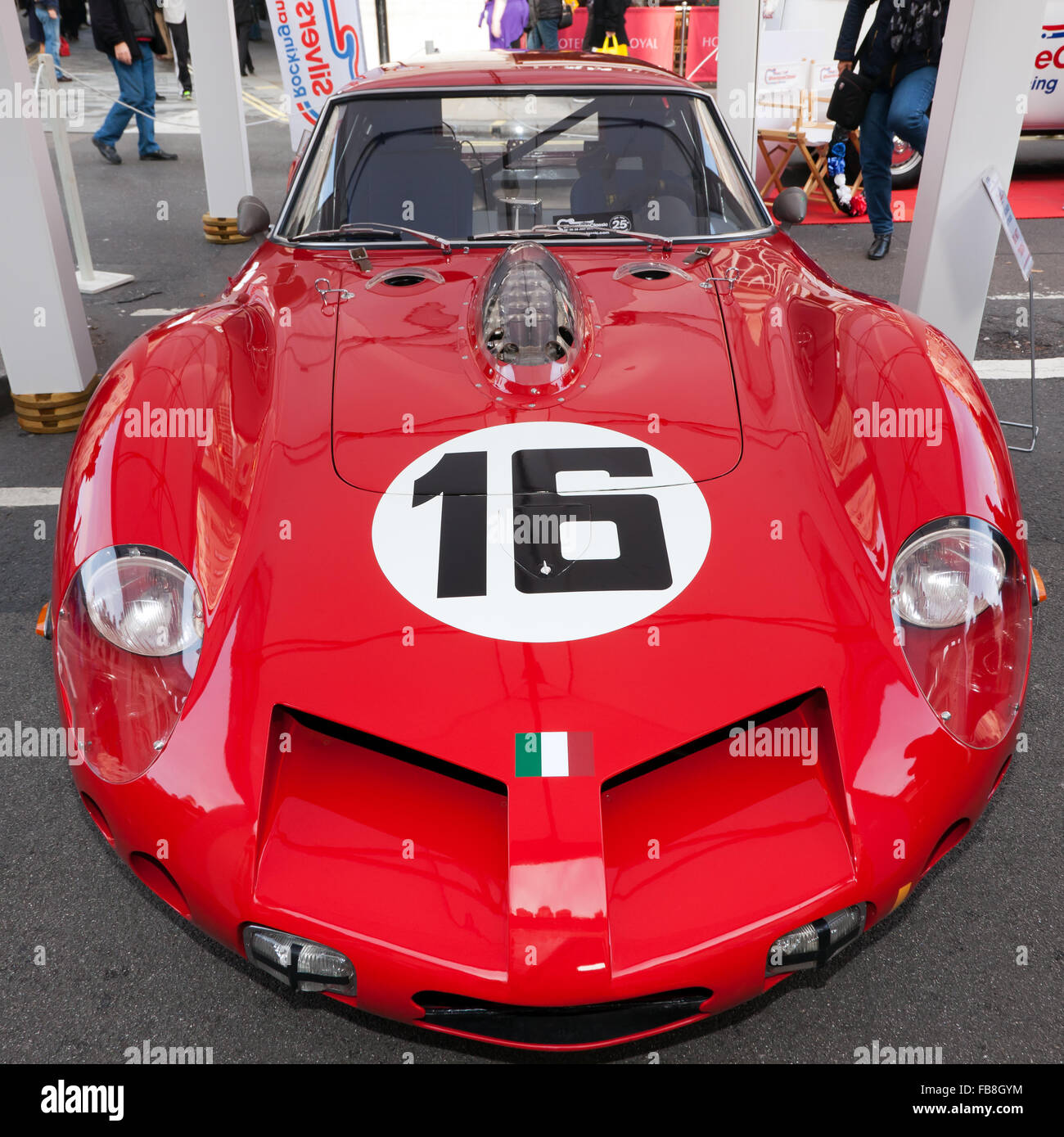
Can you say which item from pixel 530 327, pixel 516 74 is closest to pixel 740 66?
pixel 516 74

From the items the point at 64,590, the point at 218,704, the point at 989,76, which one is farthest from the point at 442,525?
the point at 989,76

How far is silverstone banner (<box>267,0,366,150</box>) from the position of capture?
6852 mm

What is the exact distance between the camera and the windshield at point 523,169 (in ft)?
8.62

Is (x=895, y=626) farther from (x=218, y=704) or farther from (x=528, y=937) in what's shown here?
(x=218, y=704)

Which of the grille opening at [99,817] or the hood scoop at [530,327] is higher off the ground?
the hood scoop at [530,327]

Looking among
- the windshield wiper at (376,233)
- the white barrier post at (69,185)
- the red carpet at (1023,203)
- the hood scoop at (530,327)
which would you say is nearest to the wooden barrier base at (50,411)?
the white barrier post at (69,185)

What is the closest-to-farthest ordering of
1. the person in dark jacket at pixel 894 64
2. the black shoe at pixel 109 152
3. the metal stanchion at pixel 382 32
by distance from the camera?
the person in dark jacket at pixel 894 64, the black shoe at pixel 109 152, the metal stanchion at pixel 382 32

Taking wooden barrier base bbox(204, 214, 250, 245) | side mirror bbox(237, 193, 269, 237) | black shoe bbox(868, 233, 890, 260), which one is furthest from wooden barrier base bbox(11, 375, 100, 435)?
black shoe bbox(868, 233, 890, 260)

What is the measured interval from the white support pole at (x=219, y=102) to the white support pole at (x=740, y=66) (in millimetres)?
3179

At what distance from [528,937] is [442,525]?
0.73 m

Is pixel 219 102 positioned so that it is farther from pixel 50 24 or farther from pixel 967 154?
pixel 50 24

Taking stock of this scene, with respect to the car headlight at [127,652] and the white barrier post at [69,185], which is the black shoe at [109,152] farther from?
the car headlight at [127,652]

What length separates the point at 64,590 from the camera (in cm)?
170

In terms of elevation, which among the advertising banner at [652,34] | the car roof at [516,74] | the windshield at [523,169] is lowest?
the advertising banner at [652,34]
